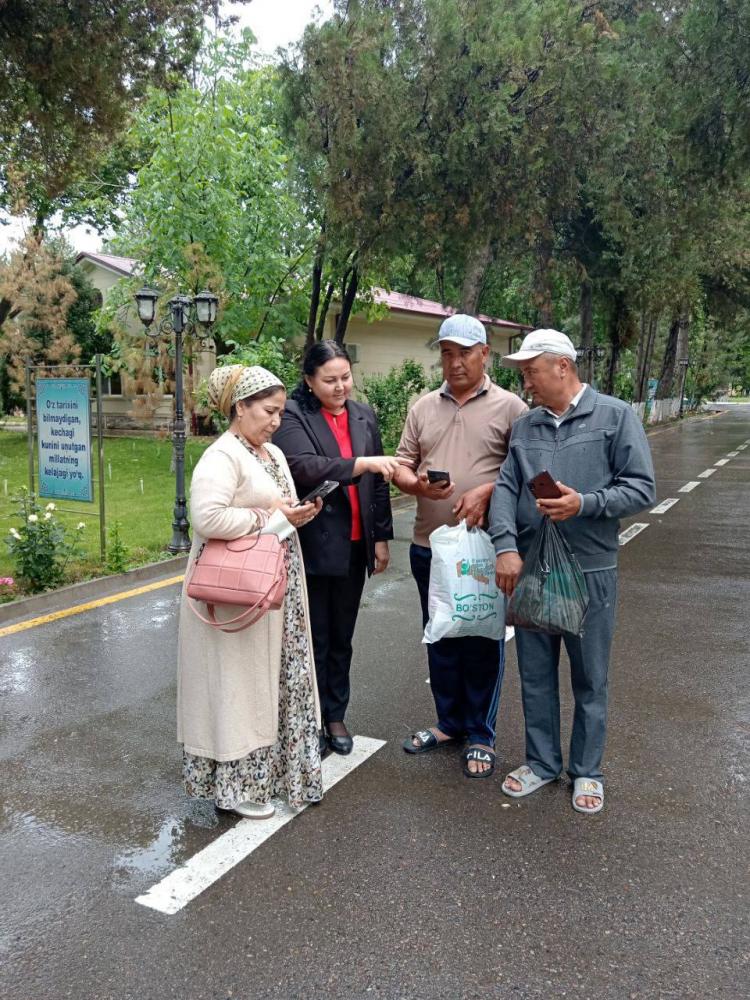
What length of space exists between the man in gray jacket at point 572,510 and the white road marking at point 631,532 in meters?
6.29

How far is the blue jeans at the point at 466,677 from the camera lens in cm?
379

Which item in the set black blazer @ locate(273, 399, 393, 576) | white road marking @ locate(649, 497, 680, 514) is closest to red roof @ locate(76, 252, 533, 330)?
white road marking @ locate(649, 497, 680, 514)

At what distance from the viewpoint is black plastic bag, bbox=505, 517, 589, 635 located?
10.7ft

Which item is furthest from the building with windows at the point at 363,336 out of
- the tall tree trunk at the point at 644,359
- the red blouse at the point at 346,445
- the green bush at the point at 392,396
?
the red blouse at the point at 346,445

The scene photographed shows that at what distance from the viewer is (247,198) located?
58.3 feet

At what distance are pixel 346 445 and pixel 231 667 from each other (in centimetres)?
120

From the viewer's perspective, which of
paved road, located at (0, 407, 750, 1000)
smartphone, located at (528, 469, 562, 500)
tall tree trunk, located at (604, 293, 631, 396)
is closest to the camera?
paved road, located at (0, 407, 750, 1000)

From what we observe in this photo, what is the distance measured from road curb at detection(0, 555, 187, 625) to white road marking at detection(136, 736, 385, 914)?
150 inches

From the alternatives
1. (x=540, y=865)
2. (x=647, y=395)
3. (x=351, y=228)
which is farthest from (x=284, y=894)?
Answer: (x=647, y=395)

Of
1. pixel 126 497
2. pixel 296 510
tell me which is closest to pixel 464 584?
pixel 296 510

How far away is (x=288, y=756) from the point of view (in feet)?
11.1

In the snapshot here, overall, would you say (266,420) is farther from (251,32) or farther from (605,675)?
(251,32)

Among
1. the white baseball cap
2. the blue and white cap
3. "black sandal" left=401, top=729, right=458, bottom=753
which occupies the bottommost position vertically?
"black sandal" left=401, top=729, right=458, bottom=753

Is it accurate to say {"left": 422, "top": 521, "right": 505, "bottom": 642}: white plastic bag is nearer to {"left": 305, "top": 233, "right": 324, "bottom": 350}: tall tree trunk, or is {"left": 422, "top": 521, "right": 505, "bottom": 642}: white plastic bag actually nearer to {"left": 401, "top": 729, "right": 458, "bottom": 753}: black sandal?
{"left": 401, "top": 729, "right": 458, "bottom": 753}: black sandal
